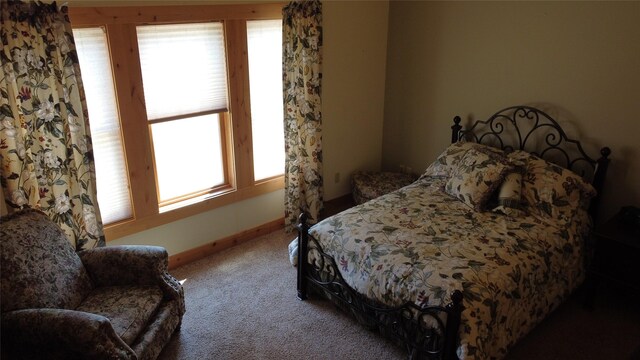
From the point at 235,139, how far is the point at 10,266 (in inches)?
75.5

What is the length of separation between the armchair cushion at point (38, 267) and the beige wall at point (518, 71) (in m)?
3.28

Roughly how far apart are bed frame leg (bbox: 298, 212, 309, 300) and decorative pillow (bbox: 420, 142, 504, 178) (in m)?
1.33

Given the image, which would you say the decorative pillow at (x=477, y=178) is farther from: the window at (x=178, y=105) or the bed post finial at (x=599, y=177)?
the window at (x=178, y=105)

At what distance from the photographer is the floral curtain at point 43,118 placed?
258 centimetres

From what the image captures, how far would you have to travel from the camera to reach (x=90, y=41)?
293cm

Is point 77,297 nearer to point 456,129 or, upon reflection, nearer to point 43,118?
point 43,118

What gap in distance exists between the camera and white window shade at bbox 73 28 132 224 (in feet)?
9.65

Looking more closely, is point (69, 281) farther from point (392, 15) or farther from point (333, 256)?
point (392, 15)

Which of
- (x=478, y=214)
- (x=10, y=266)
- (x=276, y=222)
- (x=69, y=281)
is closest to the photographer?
(x=10, y=266)

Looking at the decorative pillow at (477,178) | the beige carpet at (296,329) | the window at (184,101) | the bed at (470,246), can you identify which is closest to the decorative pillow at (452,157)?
the bed at (470,246)

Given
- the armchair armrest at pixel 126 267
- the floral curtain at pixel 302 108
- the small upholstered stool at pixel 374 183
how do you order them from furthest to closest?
the small upholstered stool at pixel 374 183 < the floral curtain at pixel 302 108 < the armchair armrest at pixel 126 267

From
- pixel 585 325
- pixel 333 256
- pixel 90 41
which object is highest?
pixel 90 41

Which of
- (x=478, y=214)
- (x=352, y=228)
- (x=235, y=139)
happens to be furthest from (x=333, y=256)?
(x=235, y=139)

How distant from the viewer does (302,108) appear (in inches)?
160
